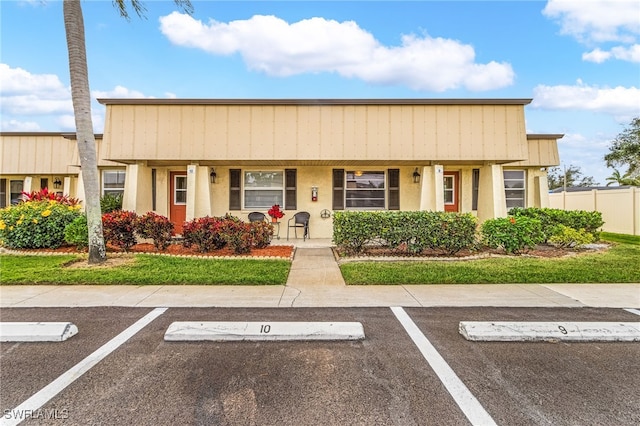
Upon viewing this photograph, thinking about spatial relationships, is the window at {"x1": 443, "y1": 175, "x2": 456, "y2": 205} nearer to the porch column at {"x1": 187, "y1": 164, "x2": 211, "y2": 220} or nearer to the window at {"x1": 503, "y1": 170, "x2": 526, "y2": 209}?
the window at {"x1": 503, "y1": 170, "x2": 526, "y2": 209}

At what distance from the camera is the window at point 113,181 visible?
1376 centimetres

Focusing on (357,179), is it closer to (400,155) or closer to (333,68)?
(400,155)

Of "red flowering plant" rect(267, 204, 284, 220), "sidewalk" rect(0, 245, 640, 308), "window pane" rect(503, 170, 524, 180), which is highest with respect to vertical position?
"window pane" rect(503, 170, 524, 180)

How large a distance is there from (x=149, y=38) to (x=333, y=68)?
27.1ft

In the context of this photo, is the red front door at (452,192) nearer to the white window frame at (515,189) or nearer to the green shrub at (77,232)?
the white window frame at (515,189)

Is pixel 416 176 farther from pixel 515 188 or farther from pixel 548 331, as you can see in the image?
pixel 548 331

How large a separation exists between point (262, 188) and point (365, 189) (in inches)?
148

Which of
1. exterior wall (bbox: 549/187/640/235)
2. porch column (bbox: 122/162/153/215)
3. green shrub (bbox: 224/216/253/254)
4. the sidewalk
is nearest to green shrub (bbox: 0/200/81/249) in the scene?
porch column (bbox: 122/162/153/215)

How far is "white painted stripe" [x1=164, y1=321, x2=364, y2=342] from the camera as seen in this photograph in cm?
357

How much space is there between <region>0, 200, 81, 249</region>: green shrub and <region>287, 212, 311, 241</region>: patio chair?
6293mm

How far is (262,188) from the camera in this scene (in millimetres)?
12078

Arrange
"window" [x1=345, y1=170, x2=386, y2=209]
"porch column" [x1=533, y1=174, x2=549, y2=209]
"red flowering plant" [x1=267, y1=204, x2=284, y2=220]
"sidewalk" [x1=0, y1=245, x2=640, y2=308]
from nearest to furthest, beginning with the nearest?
"sidewalk" [x1=0, y1=245, x2=640, y2=308] → "red flowering plant" [x1=267, y1=204, x2=284, y2=220] → "window" [x1=345, y1=170, x2=386, y2=209] → "porch column" [x1=533, y1=174, x2=549, y2=209]

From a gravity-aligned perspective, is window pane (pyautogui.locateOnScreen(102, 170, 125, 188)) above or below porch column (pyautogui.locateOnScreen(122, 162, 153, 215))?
above

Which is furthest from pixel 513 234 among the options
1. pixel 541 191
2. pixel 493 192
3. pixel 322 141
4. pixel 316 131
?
pixel 541 191
